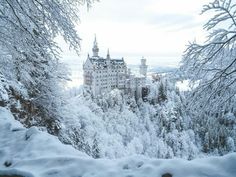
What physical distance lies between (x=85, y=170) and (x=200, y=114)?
3191 mm

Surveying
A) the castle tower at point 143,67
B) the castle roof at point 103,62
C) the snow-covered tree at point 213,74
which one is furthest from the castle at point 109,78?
the snow-covered tree at point 213,74

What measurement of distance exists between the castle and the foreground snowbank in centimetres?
7797

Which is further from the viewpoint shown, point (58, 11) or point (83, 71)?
point (83, 71)

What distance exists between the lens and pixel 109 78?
88.2m

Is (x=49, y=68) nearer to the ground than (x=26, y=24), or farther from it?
nearer to the ground

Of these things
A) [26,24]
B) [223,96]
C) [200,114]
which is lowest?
[200,114]

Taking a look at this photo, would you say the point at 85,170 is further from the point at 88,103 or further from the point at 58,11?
the point at 88,103

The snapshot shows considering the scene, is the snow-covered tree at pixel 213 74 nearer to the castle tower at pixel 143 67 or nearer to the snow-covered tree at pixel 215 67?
the snow-covered tree at pixel 215 67

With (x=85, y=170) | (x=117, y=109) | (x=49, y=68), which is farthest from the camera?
(x=117, y=109)

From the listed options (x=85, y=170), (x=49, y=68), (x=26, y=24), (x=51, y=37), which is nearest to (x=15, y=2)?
(x=26, y=24)

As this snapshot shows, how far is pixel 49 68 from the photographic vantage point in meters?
11.5

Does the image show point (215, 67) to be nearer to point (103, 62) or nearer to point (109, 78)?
point (109, 78)

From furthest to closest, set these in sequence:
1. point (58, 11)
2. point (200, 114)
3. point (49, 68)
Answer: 1. point (49, 68)
2. point (200, 114)
3. point (58, 11)

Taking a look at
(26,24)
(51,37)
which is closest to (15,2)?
(26,24)
